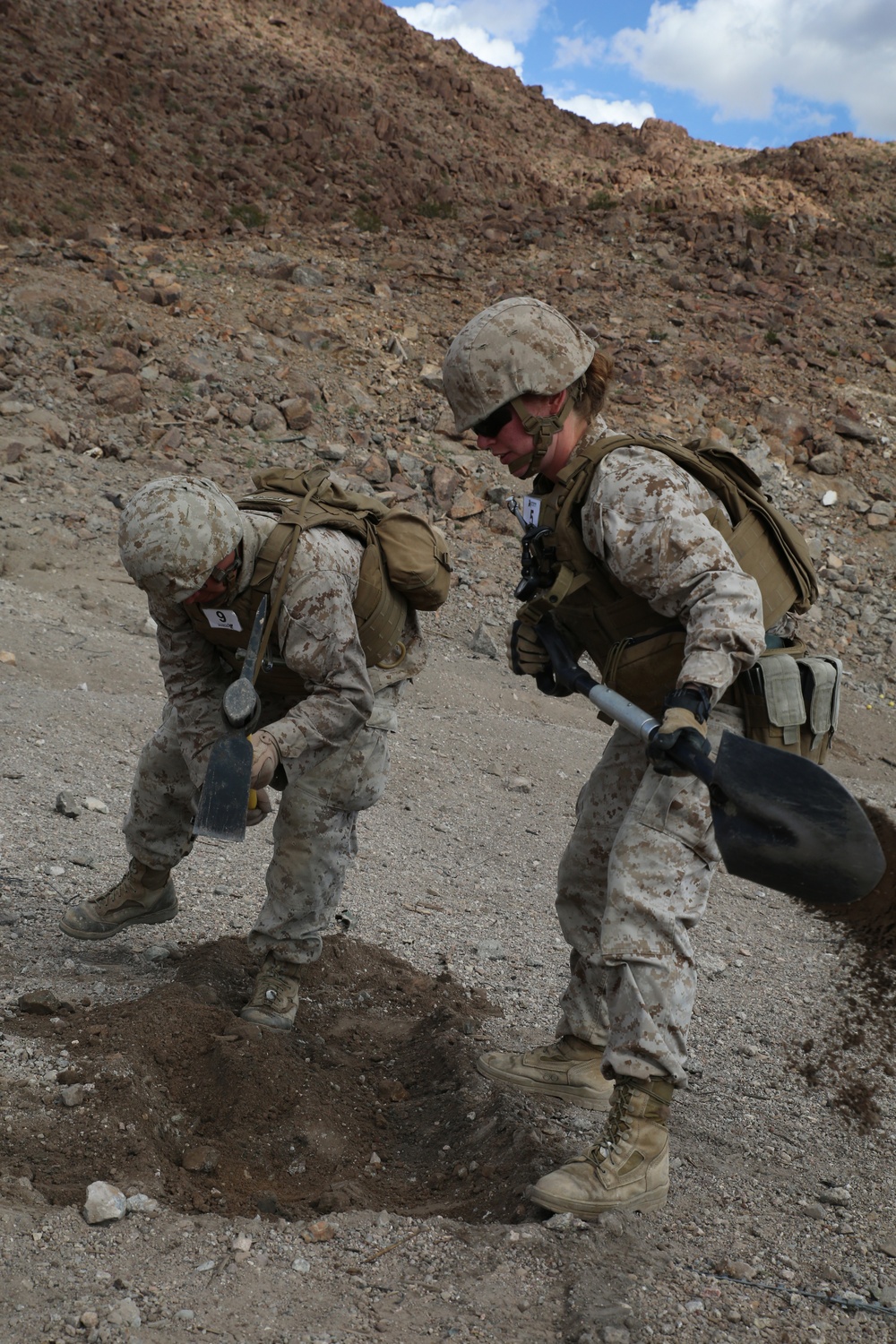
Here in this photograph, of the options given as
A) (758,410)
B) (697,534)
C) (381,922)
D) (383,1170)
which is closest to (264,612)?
(697,534)

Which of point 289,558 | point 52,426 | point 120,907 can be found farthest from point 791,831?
point 52,426

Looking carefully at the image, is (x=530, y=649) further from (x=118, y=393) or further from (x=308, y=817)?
(x=118, y=393)

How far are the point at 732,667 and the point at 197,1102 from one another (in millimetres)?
1814

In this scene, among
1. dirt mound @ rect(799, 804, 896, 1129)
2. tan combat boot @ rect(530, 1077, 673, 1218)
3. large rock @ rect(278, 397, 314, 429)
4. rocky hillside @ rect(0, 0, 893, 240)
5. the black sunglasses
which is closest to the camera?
tan combat boot @ rect(530, 1077, 673, 1218)

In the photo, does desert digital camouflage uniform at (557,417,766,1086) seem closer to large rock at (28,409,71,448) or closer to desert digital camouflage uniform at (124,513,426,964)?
desert digital camouflage uniform at (124,513,426,964)

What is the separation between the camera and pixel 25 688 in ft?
21.4

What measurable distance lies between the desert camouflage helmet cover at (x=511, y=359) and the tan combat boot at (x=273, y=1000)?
1.76 meters

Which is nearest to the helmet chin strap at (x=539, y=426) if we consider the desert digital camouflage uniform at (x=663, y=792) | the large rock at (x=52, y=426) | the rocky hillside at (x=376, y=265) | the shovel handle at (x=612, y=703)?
the desert digital camouflage uniform at (x=663, y=792)

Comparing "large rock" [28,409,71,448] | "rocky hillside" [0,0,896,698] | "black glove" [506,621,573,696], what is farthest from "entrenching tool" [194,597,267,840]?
"large rock" [28,409,71,448]

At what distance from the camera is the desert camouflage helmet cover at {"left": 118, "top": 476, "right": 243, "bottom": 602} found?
112 inches

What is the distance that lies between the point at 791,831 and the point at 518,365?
1294 millimetres

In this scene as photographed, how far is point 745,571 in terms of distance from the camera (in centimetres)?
A: 265

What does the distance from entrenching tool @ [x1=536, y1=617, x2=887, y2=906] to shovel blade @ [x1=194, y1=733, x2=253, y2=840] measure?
1087 millimetres

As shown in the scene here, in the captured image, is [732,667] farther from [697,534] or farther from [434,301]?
[434,301]
